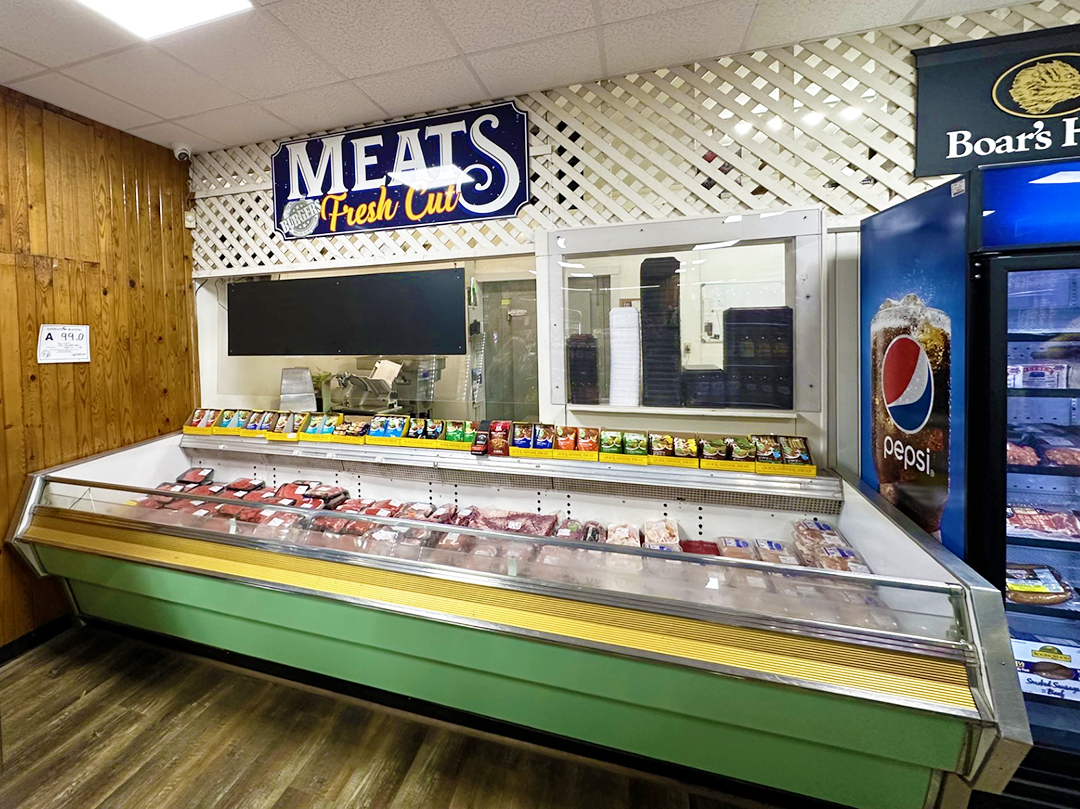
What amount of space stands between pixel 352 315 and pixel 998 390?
2.72 meters

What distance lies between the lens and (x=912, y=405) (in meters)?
1.57

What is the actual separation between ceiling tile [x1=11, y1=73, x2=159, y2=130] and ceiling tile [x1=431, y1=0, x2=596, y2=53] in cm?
188

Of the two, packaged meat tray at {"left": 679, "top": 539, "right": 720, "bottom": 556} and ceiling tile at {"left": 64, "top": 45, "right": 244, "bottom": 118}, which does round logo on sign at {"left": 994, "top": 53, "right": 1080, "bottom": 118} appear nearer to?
packaged meat tray at {"left": 679, "top": 539, "right": 720, "bottom": 556}

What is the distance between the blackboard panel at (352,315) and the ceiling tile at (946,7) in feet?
6.88

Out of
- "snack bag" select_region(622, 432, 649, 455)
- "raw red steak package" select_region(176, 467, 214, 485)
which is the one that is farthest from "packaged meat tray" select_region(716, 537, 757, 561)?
"raw red steak package" select_region(176, 467, 214, 485)

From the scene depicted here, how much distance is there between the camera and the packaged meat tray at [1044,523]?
4.75ft

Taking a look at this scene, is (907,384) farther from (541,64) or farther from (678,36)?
(541,64)

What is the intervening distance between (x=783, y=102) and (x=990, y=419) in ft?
5.00

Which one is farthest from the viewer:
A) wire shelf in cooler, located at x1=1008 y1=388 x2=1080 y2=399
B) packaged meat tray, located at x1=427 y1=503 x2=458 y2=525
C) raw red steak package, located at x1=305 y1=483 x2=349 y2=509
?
raw red steak package, located at x1=305 y1=483 x2=349 y2=509

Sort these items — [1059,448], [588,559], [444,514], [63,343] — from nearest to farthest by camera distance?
1. [1059,448]
2. [588,559]
3. [444,514]
4. [63,343]

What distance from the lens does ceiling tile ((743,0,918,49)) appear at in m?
1.72

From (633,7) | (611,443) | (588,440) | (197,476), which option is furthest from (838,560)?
(197,476)

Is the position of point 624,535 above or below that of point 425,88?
below

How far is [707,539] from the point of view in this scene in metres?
2.11
